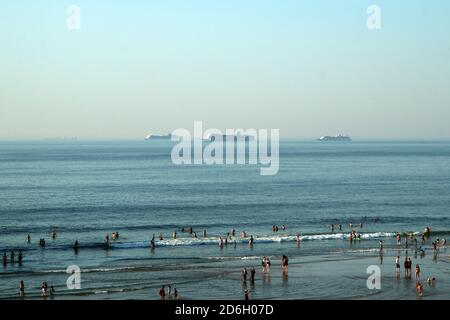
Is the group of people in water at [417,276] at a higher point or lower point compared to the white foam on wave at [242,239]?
higher

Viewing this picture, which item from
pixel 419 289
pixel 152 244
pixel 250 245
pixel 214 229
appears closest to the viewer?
pixel 419 289

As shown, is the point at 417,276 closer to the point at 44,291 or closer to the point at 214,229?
the point at 44,291

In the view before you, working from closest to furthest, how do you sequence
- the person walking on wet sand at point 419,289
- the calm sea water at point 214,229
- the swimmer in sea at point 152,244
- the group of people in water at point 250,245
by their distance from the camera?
the person walking on wet sand at point 419,289, the group of people in water at point 250,245, the calm sea water at point 214,229, the swimmer in sea at point 152,244

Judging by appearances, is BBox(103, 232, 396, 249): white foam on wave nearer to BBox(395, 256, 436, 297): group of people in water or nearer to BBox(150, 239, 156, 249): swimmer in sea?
BBox(150, 239, 156, 249): swimmer in sea

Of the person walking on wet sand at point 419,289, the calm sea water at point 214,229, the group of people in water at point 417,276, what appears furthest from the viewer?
the calm sea water at point 214,229

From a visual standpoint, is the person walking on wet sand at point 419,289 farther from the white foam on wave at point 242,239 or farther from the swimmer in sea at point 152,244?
the swimmer in sea at point 152,244

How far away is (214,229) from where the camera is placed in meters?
69.2

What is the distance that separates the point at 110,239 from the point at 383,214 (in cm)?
3632

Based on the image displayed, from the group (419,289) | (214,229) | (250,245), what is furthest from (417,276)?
(214,229)

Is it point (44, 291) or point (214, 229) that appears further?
point (214, 229)

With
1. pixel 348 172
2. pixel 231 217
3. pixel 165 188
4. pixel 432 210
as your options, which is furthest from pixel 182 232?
pixel 348 172

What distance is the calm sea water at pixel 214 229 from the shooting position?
42.8 m

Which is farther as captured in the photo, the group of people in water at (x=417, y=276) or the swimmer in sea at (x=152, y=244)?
the swimmer in sea at (x=152, y=244)

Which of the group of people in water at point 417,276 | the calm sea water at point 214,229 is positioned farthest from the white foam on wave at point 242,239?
the group of people in water at point 417,276
